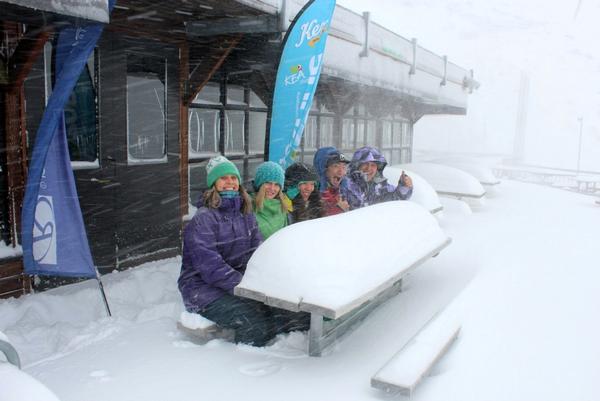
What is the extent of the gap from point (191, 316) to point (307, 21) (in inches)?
142

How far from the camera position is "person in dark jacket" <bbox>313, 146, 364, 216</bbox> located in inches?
206

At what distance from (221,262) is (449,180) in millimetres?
9107

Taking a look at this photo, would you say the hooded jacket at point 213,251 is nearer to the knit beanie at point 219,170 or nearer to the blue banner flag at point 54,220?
the knit beanie at point 219,170

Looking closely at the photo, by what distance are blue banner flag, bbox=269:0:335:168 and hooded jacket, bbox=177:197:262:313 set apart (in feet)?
6.52

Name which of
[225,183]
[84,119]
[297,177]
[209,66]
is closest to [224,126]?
[209,66]

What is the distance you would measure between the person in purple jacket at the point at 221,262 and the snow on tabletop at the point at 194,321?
0.10ft

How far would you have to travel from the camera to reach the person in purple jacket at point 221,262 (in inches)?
144

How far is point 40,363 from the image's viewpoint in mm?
3574

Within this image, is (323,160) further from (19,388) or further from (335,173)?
(19,388)

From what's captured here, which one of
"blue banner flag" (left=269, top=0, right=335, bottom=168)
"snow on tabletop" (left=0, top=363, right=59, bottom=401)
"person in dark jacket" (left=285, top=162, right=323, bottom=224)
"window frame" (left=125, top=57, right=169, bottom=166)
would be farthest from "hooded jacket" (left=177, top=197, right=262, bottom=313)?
"window frame" (left=125, top=57, right=169, bottom=166)

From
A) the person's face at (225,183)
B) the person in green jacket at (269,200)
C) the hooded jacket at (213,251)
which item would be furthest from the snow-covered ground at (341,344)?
the person's face at (225,183)

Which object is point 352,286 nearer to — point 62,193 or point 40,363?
point 40,363

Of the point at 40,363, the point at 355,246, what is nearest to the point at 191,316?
the point at 40,363

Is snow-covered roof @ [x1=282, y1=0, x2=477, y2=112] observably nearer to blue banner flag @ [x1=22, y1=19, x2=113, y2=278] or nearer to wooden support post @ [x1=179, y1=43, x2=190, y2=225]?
wooden support post @ [x1=179, y1=43, x2=190, y2=225]
